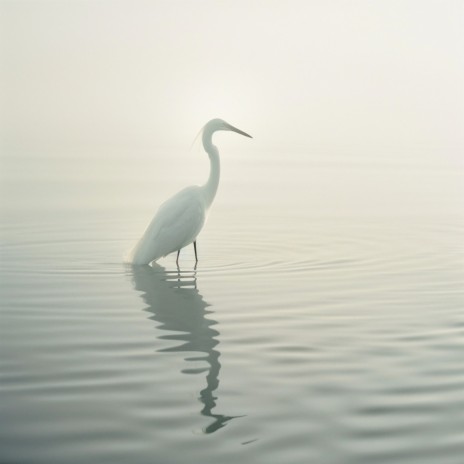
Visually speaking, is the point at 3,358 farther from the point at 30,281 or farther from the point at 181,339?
the point at 30,281

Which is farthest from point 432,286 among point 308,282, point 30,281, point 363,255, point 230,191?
point 230,191

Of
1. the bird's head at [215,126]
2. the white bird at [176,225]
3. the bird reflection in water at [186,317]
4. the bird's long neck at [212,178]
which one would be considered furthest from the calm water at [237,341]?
the bird's head at [215,126]

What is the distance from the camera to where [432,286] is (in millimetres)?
6852

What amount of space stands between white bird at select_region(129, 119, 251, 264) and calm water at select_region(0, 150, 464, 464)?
0.18m

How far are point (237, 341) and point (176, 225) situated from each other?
2942 millimetres

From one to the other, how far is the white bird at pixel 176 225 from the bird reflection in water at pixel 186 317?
0.15 m

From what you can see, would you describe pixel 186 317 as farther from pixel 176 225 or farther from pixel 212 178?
pixel 212 178

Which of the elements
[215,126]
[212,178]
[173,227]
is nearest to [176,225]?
[173,227]

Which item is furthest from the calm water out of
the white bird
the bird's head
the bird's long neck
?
the bird's head

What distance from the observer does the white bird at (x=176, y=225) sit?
25.4 ft

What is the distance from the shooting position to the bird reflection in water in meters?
4.24

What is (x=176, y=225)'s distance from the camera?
26.0 feet

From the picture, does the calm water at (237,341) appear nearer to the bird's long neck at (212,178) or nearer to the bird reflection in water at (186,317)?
the bird reflection in water at (186,317)

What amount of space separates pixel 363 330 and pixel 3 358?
2.02 metres
